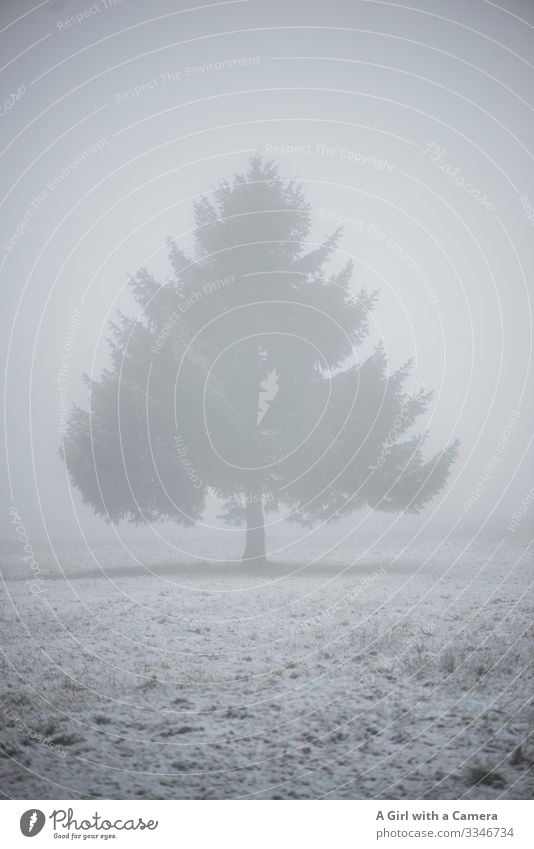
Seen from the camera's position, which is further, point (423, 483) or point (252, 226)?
point (252, 226)

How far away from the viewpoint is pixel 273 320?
15883 mm

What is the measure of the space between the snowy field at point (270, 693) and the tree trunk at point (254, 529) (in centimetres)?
368

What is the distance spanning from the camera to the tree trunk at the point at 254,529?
1525cm

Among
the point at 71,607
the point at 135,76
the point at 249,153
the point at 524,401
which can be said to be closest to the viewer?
the point at 71,607

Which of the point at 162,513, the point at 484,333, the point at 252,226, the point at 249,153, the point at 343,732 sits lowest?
the point at 343,732

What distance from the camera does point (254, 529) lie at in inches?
604

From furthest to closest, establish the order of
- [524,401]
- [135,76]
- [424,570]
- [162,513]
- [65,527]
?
[135,76] < [524,401] < [65,527] < [162,513] < [424,570]

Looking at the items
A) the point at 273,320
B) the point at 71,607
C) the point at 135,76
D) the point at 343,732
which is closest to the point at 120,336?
the point at 273,320

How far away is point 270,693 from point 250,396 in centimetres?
1055

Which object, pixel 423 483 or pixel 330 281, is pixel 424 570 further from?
pixel 330 281

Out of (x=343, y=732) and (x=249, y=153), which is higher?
(x=249, y=153)

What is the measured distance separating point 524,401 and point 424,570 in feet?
170
